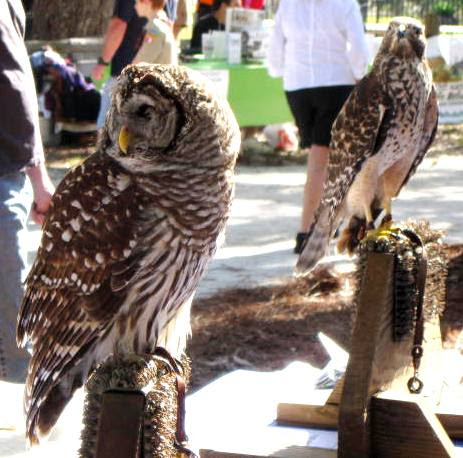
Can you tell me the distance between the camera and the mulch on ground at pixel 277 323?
21.5 feet

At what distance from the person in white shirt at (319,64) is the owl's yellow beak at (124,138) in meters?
5.61

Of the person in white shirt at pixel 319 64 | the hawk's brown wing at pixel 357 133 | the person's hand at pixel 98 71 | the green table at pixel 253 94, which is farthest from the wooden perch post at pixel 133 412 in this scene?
the green table at pixel 253 94

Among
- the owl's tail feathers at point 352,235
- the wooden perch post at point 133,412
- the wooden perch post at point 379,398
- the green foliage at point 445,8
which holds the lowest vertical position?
the green foliage at point 445,8

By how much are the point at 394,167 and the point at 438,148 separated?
31.1 feet

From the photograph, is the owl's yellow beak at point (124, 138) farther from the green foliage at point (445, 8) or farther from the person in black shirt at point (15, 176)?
the green foliage at point (445, 8)

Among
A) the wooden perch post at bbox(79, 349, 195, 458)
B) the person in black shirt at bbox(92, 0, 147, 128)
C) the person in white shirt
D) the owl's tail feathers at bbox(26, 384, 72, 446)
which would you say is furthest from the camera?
the person in black shirt at bbox(92, 0, 147, 128)

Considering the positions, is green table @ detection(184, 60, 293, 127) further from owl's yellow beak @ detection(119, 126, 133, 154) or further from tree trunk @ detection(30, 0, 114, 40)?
owl's yellow beak @ detection(119, 126, 133, 154)

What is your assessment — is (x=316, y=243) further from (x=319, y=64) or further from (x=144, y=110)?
(x=319, y=64)

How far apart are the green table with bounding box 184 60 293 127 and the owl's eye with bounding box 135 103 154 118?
9.96 metres

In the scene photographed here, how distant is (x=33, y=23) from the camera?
17.3 meters

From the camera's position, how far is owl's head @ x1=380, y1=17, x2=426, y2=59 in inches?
221

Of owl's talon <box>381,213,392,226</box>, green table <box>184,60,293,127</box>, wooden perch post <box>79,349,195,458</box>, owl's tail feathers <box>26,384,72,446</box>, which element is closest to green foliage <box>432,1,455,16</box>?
green table <box>184,60,293,127</box>

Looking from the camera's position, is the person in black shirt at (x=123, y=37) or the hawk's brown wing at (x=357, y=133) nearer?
the hawk's brown wing at (x=357, y=133)

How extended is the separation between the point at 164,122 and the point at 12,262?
1.86 meters
